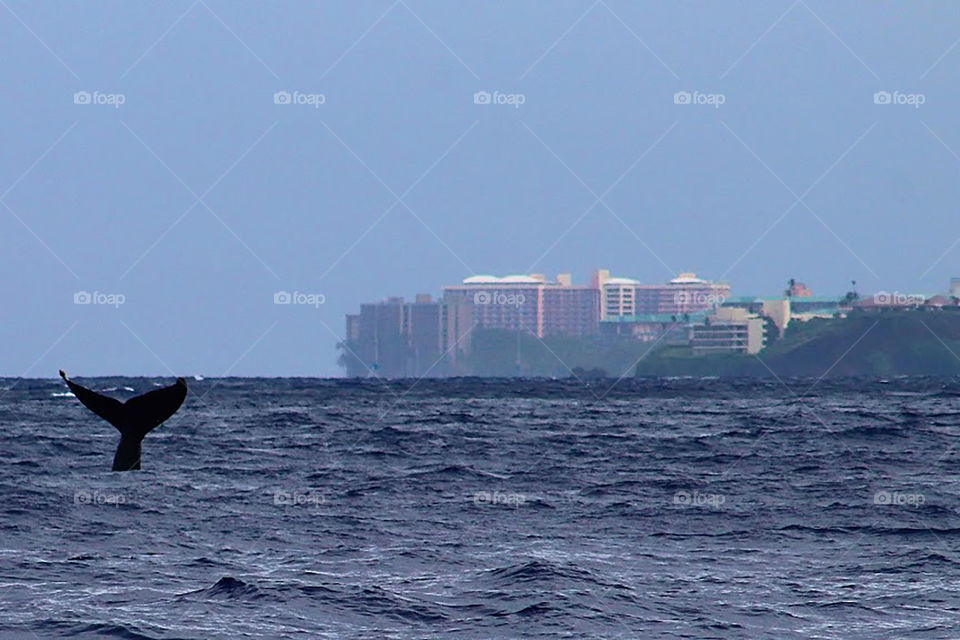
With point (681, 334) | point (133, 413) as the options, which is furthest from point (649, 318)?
point (133, 413)

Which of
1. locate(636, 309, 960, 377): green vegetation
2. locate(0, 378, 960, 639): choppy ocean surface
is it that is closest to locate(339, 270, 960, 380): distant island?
locate(636, 309, 960, 377): green vegetation

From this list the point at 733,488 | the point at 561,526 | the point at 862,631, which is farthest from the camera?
the point at 733,488

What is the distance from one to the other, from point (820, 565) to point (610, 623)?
4606mm

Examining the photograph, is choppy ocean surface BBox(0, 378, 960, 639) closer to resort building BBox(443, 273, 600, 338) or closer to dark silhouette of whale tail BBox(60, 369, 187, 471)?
dark silhouette of whale tail BBox(60, 369, 187, 471)

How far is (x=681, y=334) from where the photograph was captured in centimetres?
18712

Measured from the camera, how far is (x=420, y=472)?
1249 inches

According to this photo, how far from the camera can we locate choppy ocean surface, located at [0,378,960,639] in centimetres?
1559

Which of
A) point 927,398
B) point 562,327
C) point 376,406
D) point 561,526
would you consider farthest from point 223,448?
point 562,327

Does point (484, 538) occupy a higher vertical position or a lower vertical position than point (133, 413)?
lower

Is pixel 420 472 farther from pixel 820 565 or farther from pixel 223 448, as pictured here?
pixel 820 565

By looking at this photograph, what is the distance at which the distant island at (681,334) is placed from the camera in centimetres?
17238

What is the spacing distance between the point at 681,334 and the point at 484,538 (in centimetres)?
16843

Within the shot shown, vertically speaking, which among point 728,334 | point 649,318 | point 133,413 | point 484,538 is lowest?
point 484,538

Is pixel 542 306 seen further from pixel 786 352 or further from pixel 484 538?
pixel 484 538
